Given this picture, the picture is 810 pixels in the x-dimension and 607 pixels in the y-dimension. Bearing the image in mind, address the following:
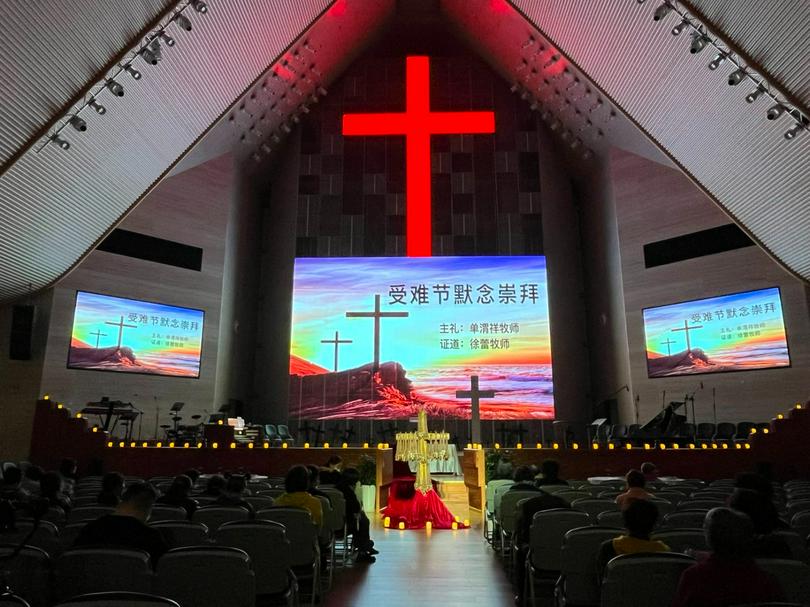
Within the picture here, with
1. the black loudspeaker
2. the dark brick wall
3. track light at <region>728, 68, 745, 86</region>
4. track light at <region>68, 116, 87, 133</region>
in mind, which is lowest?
the black loudspeaker

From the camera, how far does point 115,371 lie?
1312 cm

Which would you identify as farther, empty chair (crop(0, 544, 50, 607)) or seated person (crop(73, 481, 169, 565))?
seated person (crop(73, 481, 169, 565))

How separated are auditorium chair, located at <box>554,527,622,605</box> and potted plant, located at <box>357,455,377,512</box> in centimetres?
569

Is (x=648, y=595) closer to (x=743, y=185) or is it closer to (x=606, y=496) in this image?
(x=606, y=496)

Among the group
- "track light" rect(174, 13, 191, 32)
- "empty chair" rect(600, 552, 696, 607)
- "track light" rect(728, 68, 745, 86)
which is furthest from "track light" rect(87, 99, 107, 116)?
"track light" rect(728, 68, 745, 86)

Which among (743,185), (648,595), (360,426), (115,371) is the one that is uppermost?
(743,185)

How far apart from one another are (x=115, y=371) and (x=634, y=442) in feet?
35.1

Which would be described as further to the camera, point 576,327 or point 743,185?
point 576,327

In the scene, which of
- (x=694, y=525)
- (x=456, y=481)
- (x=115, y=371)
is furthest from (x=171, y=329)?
(x=694, y=525)

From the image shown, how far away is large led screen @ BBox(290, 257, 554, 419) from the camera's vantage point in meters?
15.5

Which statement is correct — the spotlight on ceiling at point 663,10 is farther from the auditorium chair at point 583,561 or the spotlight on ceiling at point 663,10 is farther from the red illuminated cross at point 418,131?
the red illuminated cross at point 418,131

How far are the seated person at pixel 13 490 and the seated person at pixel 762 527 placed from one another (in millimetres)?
4323

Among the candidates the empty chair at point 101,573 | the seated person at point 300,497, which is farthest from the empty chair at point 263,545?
the seated person at point 300,497

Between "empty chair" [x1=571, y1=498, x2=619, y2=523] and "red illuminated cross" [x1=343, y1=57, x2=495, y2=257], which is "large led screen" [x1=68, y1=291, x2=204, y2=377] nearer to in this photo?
"red illuminated cross" [x1=343, y1=57, x2=495, y2=257]
